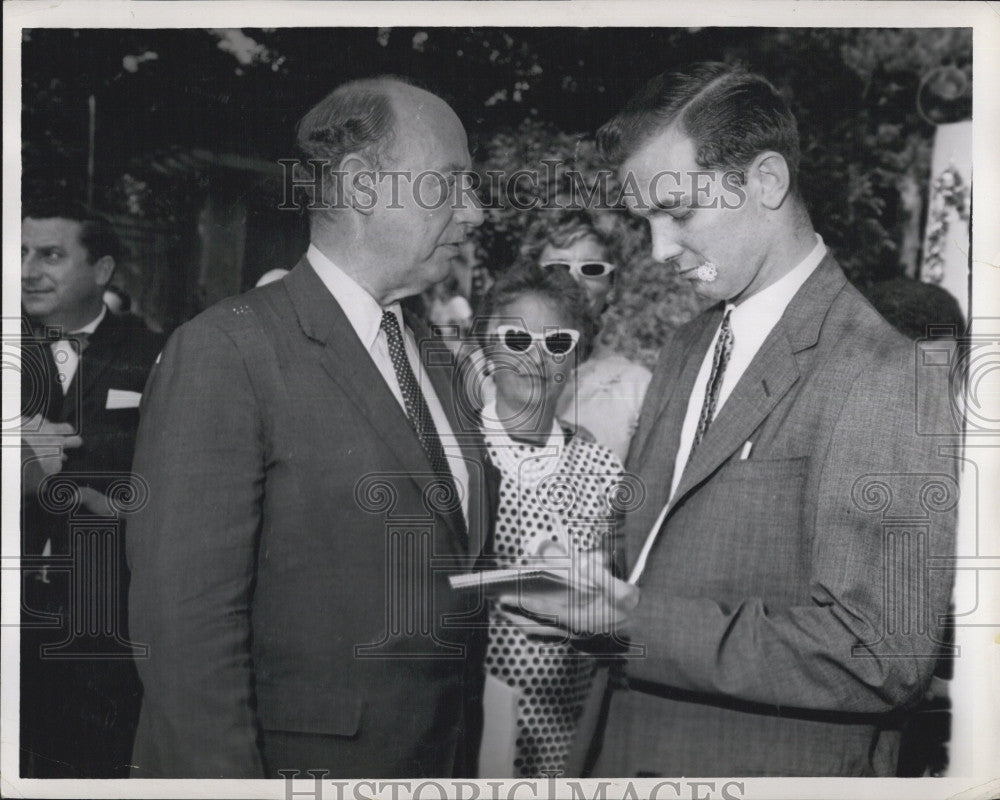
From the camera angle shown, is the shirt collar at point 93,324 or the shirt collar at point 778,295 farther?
the shirt collar at point 93,324

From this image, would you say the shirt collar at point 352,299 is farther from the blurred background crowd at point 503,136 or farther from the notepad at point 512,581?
the notepad at point 512,581

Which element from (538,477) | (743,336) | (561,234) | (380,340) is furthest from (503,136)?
(538,477)

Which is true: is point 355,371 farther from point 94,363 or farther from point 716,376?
point 716,376

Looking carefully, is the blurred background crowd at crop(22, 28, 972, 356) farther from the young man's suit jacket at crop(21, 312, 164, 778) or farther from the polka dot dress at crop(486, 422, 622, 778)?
the polka dot dress at crop(486, 422, 622, 778)

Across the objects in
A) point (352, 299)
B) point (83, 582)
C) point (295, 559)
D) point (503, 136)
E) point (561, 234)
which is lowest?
point (83, 582)

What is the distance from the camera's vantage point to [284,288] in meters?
3.50

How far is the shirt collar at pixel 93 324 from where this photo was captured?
361cm

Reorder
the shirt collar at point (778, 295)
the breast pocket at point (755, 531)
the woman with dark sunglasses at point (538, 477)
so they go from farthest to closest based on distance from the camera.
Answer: the woman with dark sunglasses at point (538, 477)
the shirt collar at point (778, 295)
the breast pocket at point (755, 531)

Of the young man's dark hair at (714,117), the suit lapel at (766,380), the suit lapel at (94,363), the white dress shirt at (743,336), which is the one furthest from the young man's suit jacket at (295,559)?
the young man's dark hair at (714,117)

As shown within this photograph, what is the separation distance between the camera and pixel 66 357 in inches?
144

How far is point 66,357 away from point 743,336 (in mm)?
2222

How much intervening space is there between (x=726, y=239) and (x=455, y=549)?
132 centimetres

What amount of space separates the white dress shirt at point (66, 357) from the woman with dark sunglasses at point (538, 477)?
1.35 meters

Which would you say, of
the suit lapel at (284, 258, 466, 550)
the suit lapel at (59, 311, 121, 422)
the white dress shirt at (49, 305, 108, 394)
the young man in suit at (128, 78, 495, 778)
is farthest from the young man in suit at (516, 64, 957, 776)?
the white dress shirt at (49, 305, 108, 394)
